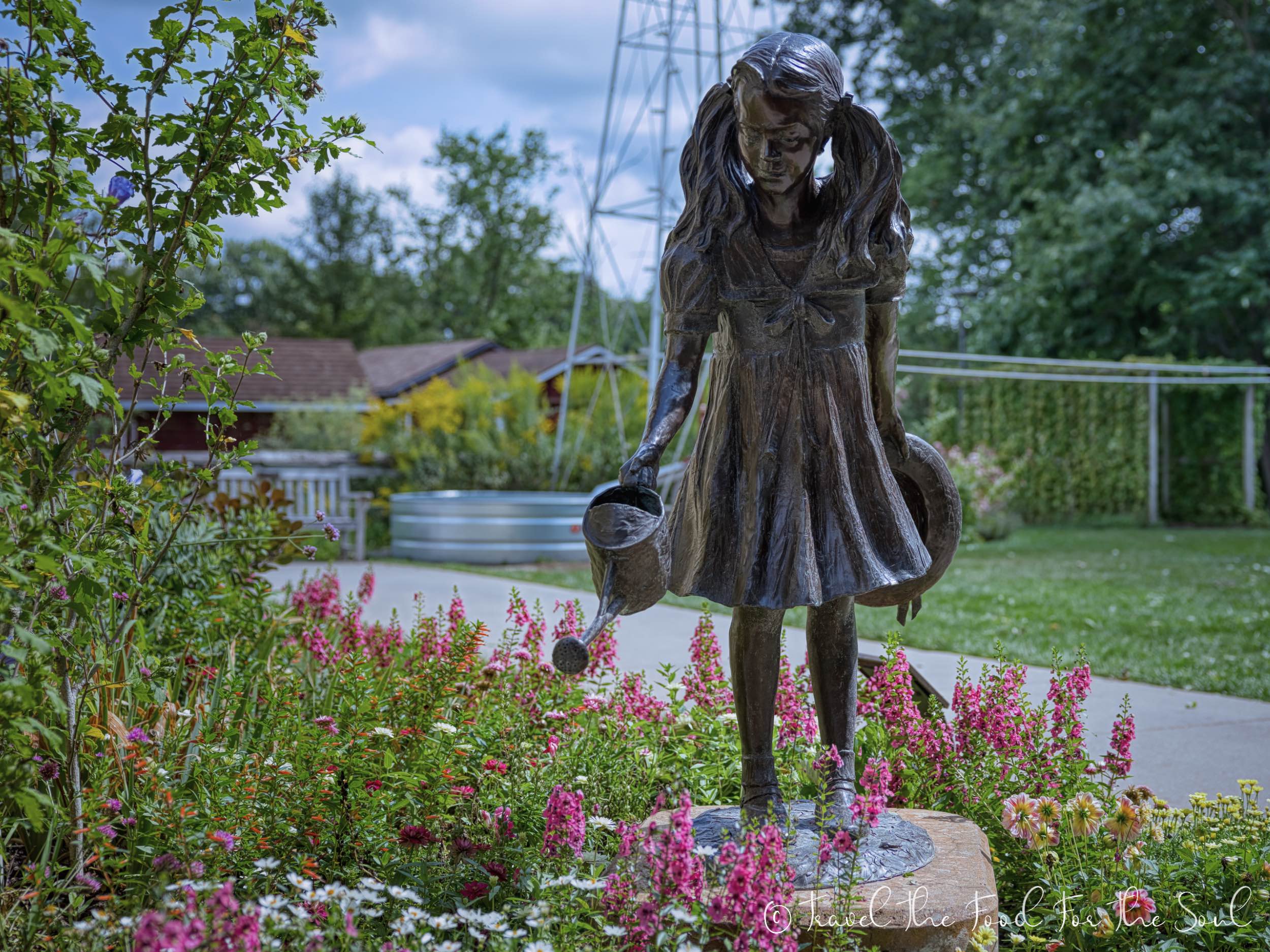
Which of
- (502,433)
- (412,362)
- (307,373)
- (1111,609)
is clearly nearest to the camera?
(1111,609)

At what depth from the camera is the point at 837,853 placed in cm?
250

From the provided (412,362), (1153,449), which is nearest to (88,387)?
(1153,449)

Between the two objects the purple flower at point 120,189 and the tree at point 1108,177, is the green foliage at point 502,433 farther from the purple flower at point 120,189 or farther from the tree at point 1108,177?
the purple flower at point 120,189

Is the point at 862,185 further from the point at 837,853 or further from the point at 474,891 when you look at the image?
the point at 474,891

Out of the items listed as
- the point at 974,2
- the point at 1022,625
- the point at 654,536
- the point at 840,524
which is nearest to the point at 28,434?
the point at 654,536

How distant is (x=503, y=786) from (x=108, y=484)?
1322 mm

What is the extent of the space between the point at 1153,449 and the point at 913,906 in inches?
661

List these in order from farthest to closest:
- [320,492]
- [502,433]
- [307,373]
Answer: [307,373]
[502,433]
[320,492]

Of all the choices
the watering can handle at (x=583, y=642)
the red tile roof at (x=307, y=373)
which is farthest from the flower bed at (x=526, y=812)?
the red tile roof at (x=307, y=373)

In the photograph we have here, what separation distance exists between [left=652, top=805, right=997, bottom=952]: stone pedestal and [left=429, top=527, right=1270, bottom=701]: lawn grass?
2047 millimetres

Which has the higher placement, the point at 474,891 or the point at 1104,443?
the point at 1104,443

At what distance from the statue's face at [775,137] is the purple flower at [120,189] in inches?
57.5

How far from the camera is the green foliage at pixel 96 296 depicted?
7.13ft

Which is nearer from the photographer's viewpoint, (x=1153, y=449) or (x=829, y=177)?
(x=829, y=177)
